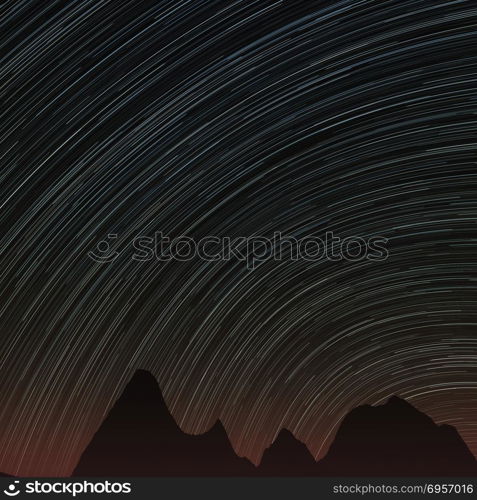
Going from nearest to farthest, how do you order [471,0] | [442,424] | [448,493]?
[471,0]
[448,493]
[442,424]

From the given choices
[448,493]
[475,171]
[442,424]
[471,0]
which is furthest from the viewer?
[442,424]

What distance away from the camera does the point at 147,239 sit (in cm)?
604

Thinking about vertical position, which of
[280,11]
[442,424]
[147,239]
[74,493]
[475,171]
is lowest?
[74,493]

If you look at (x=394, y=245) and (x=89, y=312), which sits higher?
(x=394, y=245)

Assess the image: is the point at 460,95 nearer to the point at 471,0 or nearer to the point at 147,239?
the point at 471,0

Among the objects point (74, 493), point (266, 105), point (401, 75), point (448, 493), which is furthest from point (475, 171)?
point (74, 493)

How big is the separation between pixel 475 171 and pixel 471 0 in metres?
1.58

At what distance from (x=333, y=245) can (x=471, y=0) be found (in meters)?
2.43

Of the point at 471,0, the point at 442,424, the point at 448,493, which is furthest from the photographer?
the point at 442,424

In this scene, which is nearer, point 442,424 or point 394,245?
point 394,245

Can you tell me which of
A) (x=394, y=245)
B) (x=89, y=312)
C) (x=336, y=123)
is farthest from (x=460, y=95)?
(x=89, y=312)

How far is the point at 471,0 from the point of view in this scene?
5.29 metres

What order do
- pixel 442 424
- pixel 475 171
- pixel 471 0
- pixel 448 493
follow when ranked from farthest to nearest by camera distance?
pixel 442 424, pixel 475 171, pixel 448 493, pixel 471 0

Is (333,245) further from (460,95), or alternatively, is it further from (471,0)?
(471,0)
